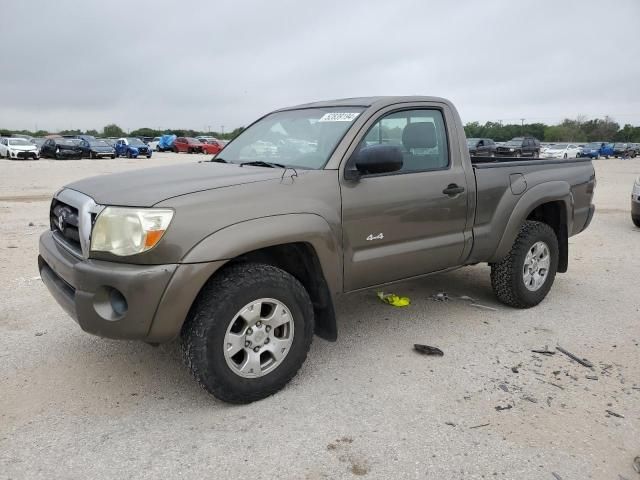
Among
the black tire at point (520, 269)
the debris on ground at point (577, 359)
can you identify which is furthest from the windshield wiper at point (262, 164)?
the debris on ground at point (577, 359)

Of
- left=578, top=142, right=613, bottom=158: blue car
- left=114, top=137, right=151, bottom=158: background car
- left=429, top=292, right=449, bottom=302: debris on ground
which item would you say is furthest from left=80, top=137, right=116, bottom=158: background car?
left=578, top=142, right=613, bottom=158: blue car

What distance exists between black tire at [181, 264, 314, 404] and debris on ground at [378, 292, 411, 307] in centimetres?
185

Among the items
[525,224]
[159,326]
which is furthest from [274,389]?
[525,224]

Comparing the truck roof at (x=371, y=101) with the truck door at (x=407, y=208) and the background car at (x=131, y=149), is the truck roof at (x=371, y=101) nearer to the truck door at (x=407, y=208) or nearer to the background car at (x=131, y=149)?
the truck door at (x=407, y=208)

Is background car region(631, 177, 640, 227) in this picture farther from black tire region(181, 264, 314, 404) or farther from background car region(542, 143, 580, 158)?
background car region(542, 143, 580, 158)

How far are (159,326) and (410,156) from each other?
2.12 metres

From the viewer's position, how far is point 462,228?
13.1 ft

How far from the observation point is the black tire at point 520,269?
14.7 feet

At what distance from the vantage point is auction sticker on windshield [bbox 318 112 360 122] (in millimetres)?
3566

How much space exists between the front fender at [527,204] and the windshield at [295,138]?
1.68 meters

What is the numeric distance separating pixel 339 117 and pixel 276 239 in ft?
3.88

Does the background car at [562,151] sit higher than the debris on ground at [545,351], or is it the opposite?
the background car at [562,151]

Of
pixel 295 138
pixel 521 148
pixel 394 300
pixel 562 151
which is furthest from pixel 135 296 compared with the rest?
pixel 562 151

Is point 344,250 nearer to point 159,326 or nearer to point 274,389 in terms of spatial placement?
point 274,389
